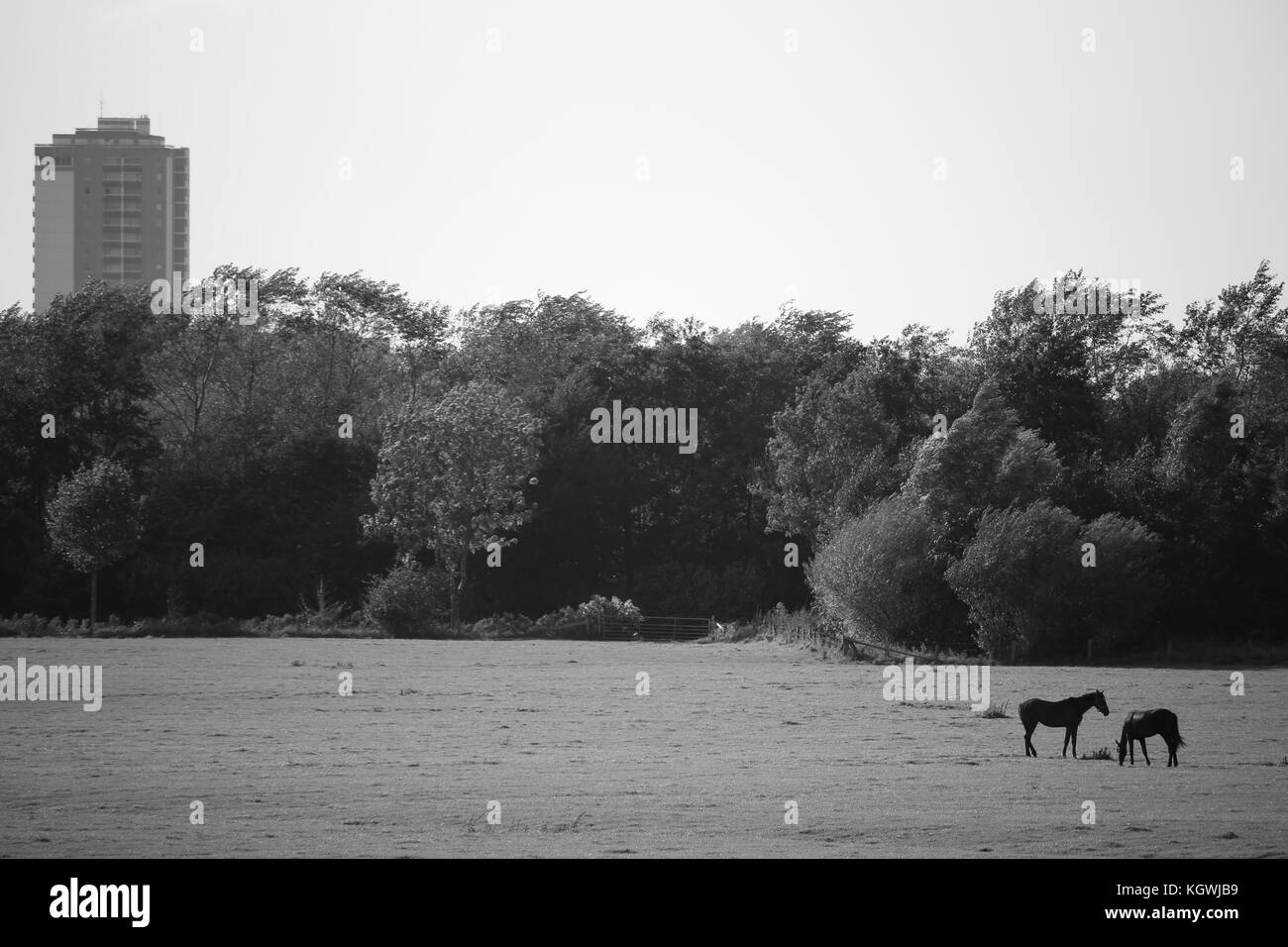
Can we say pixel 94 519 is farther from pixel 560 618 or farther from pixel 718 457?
pixel 718 457

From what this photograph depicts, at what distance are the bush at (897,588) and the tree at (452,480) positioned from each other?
88.4ft

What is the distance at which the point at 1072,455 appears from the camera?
255 feet

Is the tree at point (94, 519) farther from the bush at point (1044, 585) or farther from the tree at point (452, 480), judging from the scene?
the bush at point (1044, 585)

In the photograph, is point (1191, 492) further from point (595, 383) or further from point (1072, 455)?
point (595, 383)

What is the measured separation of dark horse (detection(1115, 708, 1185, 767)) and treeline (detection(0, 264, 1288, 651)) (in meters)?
33.4

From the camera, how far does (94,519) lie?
7600 centimetres

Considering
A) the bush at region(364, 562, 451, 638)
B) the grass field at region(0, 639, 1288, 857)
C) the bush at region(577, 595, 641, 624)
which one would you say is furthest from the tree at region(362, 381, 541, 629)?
the grass field at region(0, 639, 1288, 857)

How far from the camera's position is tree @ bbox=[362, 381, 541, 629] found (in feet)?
279

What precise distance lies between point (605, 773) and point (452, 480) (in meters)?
60.3

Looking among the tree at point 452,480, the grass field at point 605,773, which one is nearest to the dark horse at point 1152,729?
the grass field at point 605,773

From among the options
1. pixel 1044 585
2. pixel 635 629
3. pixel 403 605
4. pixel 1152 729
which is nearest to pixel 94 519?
pixel 403 605

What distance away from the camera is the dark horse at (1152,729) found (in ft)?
87.8

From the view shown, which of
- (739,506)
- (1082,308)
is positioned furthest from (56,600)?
(1082,308)
